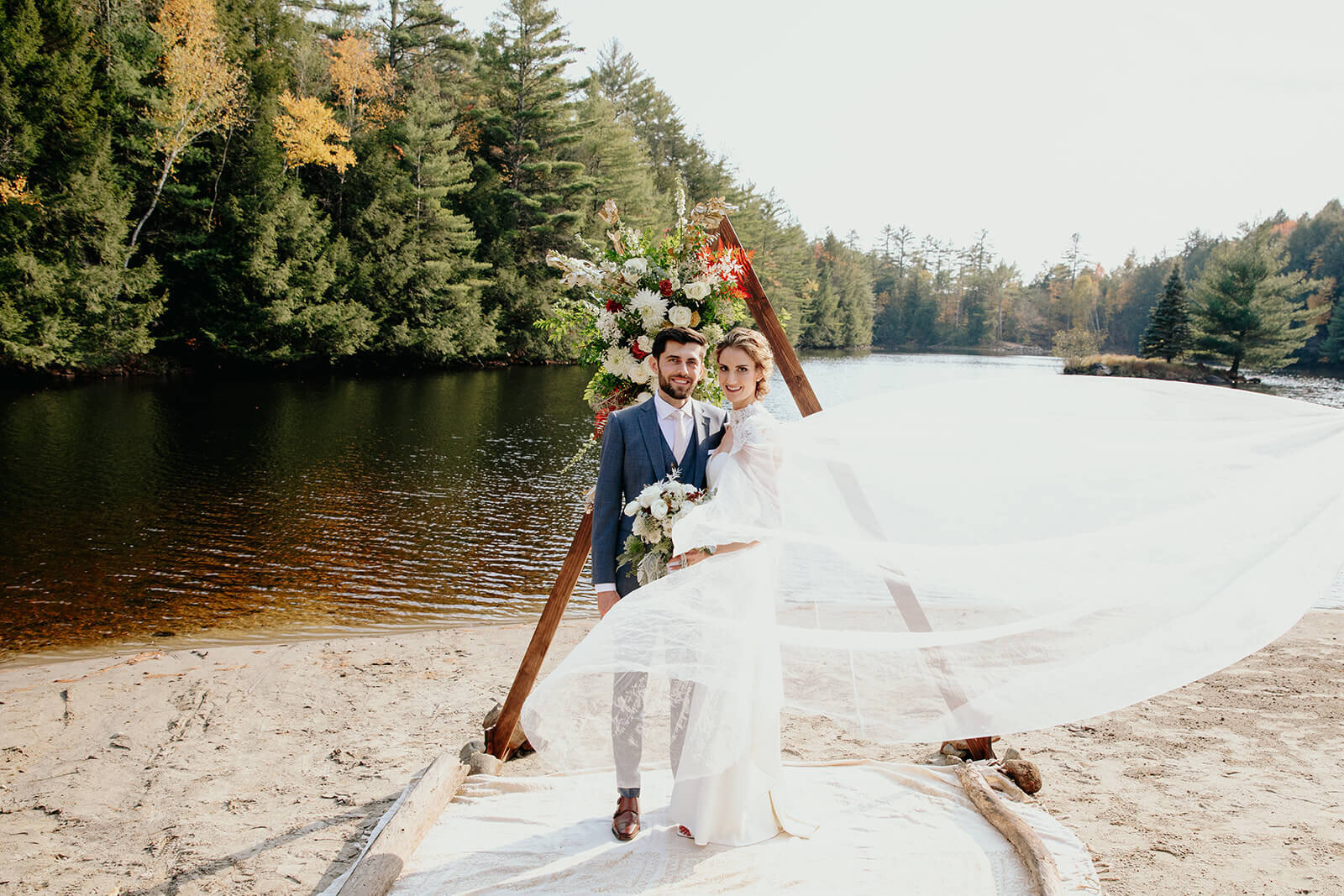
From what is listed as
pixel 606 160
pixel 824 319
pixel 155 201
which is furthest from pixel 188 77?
pixel 824 319

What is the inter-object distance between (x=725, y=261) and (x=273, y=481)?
500 inches

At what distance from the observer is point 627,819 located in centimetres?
332

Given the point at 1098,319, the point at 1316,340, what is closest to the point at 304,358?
the point at 1316,340

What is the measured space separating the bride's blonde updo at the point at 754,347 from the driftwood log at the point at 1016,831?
6.68 feet

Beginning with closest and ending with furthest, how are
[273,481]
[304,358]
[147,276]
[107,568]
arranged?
1. [107,568]
2. [273,481]
3. [147,276]
4. [304,358]

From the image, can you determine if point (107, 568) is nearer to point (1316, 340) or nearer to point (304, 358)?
point (304, 358)

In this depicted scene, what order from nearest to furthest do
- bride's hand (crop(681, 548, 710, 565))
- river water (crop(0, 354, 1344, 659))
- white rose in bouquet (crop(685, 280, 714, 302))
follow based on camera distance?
bride's hand (crop(681, 548, 710, 565))
white rose in bouquet (crop(685, 280, 714, 302))
river water (crop(0, 354, 1344, 659))

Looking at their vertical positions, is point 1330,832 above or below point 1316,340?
below

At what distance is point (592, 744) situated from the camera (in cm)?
304

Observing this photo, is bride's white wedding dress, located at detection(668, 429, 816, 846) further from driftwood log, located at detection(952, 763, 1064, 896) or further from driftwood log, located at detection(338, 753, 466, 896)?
driftwood log, located at detection(338, 753, 466, 896)

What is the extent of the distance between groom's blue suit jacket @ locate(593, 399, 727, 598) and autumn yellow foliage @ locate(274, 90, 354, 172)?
34.2 metres

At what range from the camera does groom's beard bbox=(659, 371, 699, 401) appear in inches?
139

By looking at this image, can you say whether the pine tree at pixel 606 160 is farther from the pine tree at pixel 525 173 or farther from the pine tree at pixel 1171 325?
the pine tree at pixel 1171 325

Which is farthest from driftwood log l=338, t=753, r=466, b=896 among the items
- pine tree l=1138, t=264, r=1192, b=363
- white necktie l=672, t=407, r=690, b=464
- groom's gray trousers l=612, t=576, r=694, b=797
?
pine tree l=1138, t=264, r=1192, b=363
